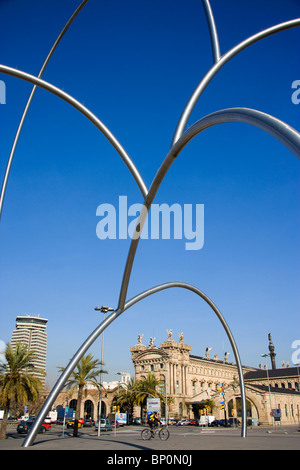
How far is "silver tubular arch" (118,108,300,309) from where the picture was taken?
8.45 m

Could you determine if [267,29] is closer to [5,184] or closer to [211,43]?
[211,43]

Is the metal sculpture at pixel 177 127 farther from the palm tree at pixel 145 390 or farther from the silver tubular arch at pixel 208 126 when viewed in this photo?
the palm tree at pixel 145 390

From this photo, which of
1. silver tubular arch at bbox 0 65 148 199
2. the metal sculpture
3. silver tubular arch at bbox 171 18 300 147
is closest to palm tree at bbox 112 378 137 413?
the metal sculpture

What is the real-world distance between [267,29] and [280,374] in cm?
10200

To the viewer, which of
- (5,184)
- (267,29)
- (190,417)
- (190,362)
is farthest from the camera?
(190,362)

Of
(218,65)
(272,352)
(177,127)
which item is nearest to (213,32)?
(218,65)

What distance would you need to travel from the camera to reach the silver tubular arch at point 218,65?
14.5 meters

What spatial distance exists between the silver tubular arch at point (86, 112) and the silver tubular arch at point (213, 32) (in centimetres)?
582

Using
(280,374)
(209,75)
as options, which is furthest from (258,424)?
(209,75)

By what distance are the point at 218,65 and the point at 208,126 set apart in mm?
4072

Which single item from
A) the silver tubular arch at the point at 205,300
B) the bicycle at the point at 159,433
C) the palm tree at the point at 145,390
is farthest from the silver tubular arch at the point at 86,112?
the palm tree at the point at 145,390

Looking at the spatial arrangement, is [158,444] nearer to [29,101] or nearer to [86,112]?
[86,112]

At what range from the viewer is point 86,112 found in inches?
672
